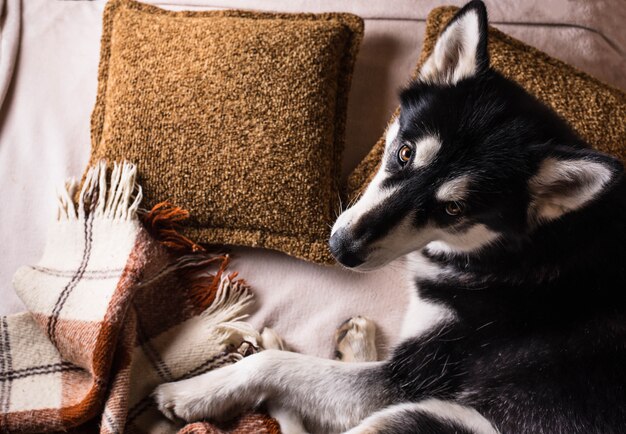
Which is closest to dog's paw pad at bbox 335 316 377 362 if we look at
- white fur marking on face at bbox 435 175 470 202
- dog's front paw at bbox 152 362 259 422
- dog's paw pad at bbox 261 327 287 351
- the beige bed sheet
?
the beige bed sheet

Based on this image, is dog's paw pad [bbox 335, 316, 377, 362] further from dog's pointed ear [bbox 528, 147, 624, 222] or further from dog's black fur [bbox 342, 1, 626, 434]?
dog's pointed ear [bbox 528, 147, 624, 222]

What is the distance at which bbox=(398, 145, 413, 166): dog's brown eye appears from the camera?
131 cm

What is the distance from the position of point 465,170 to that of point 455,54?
0.31m

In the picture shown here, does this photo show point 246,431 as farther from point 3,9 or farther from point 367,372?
point 3,9

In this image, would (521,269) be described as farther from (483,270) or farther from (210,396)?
(210,396)

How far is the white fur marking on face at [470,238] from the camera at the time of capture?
1312 millimetres

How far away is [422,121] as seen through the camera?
1.31 m

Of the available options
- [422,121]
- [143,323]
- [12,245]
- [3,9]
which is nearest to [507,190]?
[422,121]

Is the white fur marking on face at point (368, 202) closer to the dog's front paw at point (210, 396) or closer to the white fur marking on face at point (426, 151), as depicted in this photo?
the white fur marking on face at point (426, 151)

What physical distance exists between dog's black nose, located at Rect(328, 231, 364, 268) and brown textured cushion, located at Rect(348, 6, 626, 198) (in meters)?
0.35

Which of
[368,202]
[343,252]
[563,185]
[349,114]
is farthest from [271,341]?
[563,185]

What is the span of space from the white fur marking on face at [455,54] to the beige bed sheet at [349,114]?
1.27 ft

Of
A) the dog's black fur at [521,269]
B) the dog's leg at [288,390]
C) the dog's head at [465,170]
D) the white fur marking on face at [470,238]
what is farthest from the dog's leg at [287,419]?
the white fur marking on face at [470,238]

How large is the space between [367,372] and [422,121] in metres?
0.64
